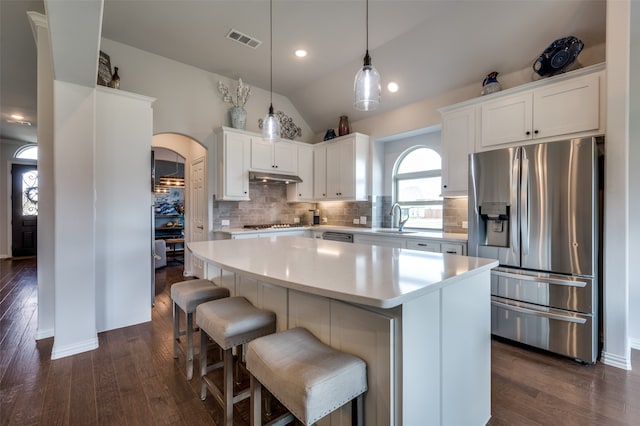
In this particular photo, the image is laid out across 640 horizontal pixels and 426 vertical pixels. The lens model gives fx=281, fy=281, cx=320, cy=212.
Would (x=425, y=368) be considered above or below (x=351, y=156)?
below

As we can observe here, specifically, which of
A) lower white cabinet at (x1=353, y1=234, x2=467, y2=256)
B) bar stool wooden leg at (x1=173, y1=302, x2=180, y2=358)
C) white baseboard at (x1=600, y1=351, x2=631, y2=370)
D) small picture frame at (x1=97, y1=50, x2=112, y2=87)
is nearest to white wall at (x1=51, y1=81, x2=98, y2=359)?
small picture frame at (x1=97, y1=50, x2=112, y2=87)

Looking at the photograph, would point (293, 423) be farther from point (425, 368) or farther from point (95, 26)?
point (95, 26)

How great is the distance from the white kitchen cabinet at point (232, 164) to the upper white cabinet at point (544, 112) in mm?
3182

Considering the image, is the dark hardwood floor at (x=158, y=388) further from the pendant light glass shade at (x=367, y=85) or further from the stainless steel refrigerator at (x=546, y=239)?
the pendant light glass shade at (x=367, y=85)

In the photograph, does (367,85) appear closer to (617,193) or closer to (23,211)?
(617,193)

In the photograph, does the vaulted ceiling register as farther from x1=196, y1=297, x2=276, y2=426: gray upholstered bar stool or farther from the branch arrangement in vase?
x1=196, y1=297, x2=276, y2=426: gray upholstered bar stool

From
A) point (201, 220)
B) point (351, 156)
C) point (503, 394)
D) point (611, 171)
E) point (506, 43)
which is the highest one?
point (506, 43)

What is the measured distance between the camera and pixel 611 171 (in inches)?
88.4

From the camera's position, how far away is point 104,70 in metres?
3.05

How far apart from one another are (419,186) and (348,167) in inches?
45.2

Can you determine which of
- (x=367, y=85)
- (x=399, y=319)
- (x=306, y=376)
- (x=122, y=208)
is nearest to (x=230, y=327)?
(x=306, y=376)

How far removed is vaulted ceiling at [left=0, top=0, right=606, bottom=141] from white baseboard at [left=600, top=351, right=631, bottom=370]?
2.76 m

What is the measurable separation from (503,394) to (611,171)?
193 cm

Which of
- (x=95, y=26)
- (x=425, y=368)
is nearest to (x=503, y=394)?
(x=425, y=368)
